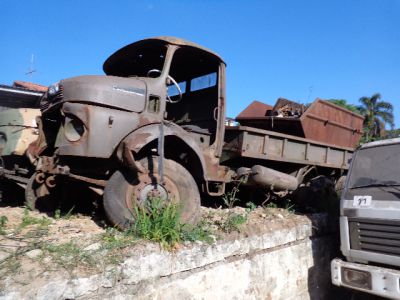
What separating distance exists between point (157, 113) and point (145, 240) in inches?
68.4

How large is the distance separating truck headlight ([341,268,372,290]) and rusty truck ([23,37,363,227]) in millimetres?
1782

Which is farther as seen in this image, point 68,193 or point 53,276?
point 68,193

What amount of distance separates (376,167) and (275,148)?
1864 millimetres

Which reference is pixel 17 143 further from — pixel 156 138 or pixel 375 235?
pixel 375 235

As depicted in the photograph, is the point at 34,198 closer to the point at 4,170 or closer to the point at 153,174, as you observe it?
the point at 4,170

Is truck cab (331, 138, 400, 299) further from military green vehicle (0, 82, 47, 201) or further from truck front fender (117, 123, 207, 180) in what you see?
military green vehicle (0, 82, 47, 201)

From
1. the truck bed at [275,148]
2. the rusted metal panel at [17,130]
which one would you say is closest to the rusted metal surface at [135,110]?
the truck bed at [275,148]

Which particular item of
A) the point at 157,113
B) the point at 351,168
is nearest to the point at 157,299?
the point at 157,113

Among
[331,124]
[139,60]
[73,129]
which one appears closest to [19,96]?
[139,60]

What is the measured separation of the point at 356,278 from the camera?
403 cm

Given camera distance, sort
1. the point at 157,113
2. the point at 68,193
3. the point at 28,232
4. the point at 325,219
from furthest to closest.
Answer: the point at 325,219 → the point at 68,193 → the point at 157,113 → the point at 28,232

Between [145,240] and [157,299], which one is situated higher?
[145,240]

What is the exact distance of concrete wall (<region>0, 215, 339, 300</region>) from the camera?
9.33 ft

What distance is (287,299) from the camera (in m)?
4.70
